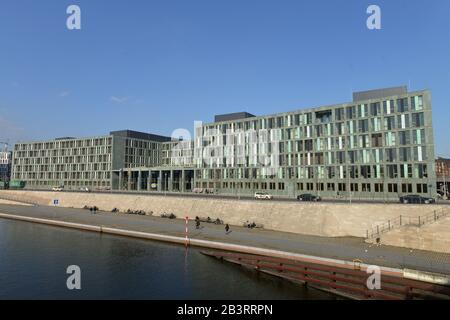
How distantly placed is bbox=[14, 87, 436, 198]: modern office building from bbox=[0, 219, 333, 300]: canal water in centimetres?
4433

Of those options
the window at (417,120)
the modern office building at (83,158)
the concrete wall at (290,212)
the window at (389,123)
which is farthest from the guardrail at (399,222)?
the modern office building at (83,158)

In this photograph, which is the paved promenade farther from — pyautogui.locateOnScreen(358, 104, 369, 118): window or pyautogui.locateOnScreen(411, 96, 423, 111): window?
pyautogui.locateOnScreen(358, 104, 369, 118): window

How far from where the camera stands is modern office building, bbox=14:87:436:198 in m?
71.2

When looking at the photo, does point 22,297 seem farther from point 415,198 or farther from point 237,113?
point 237,113

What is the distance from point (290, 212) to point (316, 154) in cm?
3848

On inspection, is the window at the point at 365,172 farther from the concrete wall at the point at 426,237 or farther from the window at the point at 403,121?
the concrete wall at the point at 426,237

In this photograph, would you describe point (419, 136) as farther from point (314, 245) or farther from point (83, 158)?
point (83, 158)

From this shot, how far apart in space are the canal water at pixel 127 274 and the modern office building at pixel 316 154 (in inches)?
1745

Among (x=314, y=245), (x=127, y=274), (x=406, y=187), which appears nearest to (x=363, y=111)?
(x=406, y=187)

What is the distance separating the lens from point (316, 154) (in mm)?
85438

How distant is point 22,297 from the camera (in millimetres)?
22688

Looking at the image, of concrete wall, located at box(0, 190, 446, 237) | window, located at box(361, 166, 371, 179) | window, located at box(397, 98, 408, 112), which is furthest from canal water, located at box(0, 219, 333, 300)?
window, located at box(397, 98, 408, 112)
